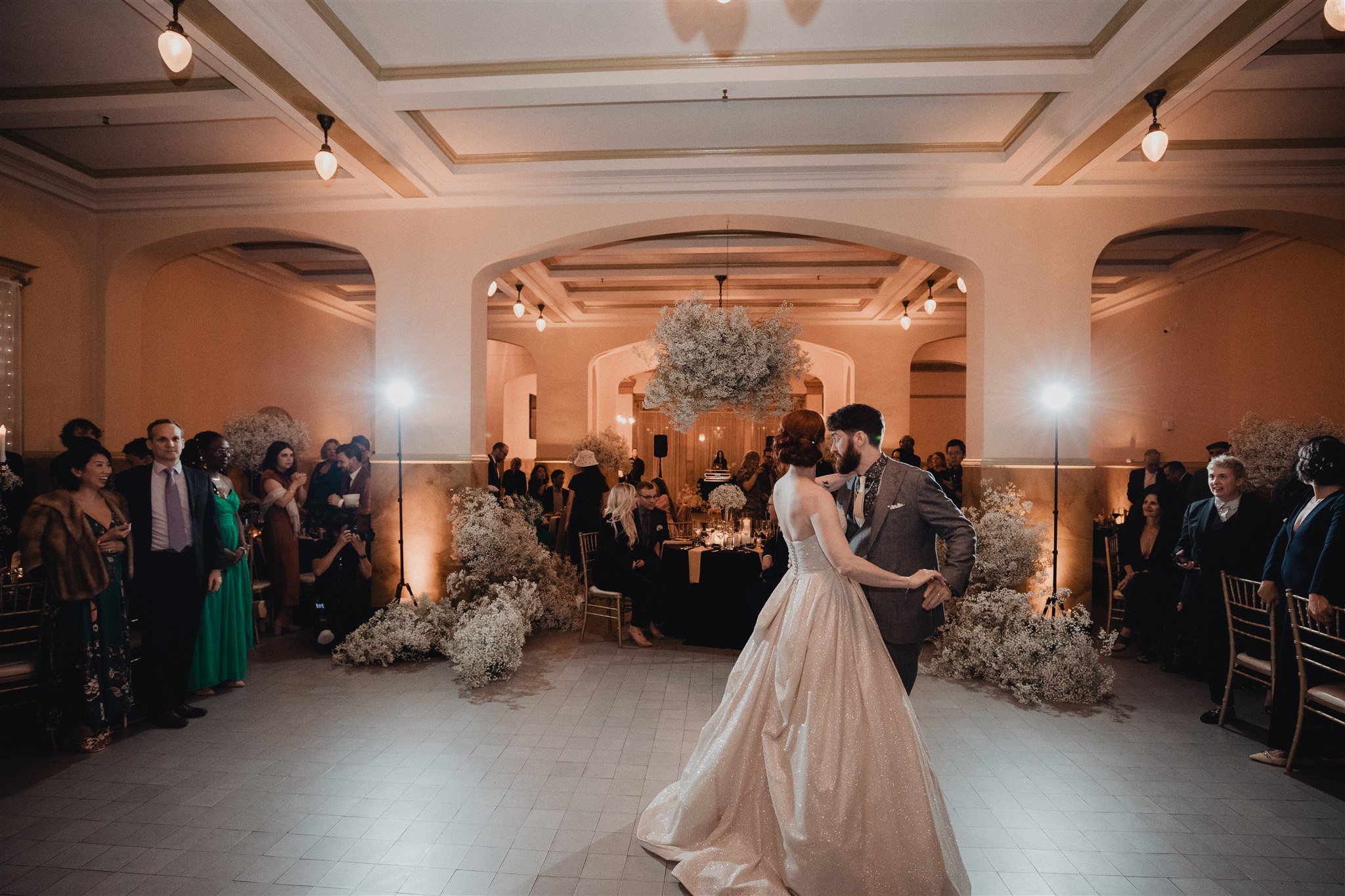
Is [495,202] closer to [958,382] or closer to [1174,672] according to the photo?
[1174,672]

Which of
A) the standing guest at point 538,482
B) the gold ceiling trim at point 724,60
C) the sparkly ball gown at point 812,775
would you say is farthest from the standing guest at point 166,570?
the standing guest at point 538,482

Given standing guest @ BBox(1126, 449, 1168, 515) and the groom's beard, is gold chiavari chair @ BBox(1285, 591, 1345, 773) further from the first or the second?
standing guest @ BBox(1126, 449, 1168, 515)

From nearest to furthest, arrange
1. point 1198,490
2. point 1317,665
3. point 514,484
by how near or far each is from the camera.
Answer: point 1317,665, point 1198,490, point 514,484

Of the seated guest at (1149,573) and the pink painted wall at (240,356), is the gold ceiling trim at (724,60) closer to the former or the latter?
the pink painted wall at (240,356)

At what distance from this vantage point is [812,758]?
8.29ft

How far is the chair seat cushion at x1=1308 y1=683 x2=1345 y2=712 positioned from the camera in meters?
3.33

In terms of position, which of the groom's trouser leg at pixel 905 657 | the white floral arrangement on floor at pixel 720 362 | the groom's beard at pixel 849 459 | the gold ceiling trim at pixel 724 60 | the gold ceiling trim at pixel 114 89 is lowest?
the groom's trouser leg at pixel 905 657

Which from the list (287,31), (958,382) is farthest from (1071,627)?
(958,382)

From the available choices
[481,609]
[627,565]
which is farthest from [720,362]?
[481,609]

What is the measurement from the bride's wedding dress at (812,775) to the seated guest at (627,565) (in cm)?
326

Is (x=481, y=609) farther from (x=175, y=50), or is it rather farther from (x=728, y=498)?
(x=175, y=50)

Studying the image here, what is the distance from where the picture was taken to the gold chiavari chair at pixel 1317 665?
3379mm

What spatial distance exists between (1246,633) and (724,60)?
4.69m

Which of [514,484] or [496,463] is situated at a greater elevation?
[496,463]
